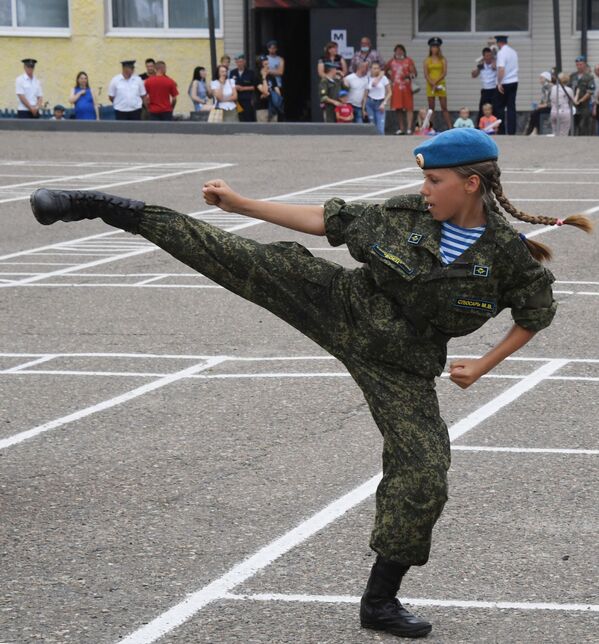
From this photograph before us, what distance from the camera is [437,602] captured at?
5.34 metres

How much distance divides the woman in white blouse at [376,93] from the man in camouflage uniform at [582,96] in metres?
3.77

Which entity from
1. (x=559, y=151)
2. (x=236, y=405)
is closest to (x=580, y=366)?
(x=236, y=405)

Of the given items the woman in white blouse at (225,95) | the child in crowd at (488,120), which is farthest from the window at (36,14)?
the child in crowd at (488,120)

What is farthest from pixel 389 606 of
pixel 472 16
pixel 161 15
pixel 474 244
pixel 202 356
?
pixel 161 15

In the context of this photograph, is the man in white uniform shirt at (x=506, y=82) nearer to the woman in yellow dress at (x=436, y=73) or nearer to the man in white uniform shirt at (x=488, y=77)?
the man in white uniform shirt at (x=488, y=77)

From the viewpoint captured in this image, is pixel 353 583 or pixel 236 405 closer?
pixel 353 583

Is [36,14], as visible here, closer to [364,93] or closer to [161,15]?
[161,15]

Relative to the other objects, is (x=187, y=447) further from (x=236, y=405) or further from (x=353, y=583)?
(x=353, y=583)

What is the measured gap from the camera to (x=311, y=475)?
7070mm

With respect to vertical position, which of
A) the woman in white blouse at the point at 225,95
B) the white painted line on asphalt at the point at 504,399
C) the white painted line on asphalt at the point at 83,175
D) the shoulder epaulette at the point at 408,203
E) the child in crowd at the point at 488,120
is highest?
the shoulder epaulette at the point at 408,203

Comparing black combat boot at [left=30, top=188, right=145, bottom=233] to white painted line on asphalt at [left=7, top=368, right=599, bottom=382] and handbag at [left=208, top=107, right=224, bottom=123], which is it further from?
handbag at [left=208, top=107, right=224, bottom=123]

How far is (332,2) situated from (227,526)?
29.0m

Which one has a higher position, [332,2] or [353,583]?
[332,2]

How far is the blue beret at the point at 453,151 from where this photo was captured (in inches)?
190
